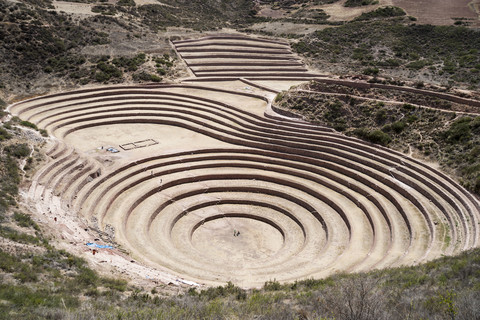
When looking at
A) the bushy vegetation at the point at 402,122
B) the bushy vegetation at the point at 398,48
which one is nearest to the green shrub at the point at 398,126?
the bushy vegetation at the point at 402,122

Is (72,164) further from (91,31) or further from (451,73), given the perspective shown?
(451,73)

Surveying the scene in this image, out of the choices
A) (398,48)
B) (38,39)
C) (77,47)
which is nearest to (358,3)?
(398,48)

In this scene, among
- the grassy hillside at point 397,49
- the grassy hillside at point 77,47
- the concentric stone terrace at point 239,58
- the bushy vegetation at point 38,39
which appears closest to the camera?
the grassy hillside at point 77,47

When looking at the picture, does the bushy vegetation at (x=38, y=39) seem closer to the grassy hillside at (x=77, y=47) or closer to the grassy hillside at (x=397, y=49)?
the grassy hillside at (x=77, y=47)

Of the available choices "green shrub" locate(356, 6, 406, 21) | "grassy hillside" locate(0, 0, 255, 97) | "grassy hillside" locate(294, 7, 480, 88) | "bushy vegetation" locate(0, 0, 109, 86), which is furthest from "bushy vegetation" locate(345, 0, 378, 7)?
"bushy vegetation" locate(0, 0, 109, 86)

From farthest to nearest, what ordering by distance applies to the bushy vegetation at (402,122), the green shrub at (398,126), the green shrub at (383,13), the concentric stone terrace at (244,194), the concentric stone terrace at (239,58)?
the green shrub at (383,13) < the concentric stone terrace at (239,58) < the green shrub at (398,126) < the bushy vegetation at (402,122) < the concentric stone terrace at (244,194)

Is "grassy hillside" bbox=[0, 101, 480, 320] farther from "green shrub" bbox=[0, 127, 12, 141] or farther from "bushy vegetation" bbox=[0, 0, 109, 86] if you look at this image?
"bushy vegetation" bbox=[0, 0, 109, 86]

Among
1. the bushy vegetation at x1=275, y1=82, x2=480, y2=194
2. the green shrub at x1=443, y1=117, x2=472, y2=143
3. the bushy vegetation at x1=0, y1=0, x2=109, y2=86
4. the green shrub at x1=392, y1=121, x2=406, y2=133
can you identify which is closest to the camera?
the bushy vegetation at x1=275, y1=82, x2=480, y2=194

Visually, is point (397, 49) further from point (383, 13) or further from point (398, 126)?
point (398, 126)
